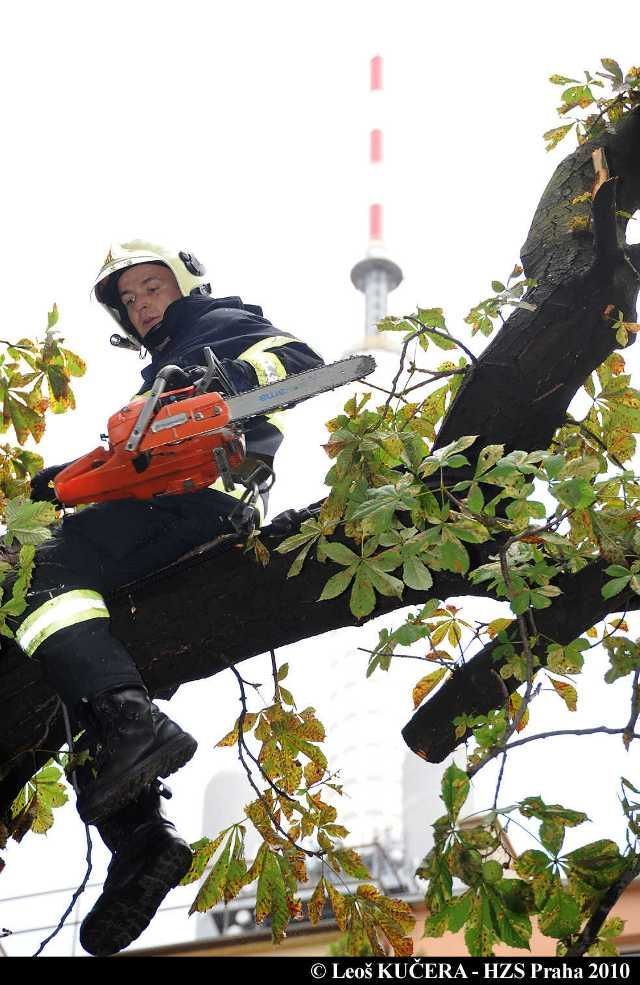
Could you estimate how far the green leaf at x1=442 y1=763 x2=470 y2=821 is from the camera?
2725 millimetres

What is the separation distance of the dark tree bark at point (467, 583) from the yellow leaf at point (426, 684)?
53 mm

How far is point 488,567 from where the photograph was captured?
10.1 feet

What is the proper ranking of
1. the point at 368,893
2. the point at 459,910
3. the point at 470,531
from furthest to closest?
the point at 368,893 → the point at 470,531 → the point at 459,910

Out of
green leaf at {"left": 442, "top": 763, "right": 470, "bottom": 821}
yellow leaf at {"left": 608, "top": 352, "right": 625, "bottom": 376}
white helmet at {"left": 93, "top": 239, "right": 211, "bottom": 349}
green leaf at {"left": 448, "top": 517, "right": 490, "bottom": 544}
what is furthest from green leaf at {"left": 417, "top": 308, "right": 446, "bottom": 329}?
green leaf at {"left": 442, "top": 763, "right": 470, "bottom": 821}

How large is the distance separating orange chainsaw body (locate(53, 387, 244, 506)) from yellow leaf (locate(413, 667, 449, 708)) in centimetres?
81

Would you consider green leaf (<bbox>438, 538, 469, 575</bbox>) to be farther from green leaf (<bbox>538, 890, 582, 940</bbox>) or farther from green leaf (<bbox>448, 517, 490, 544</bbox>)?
green leaf (<bbox>538, 890, 582, 940</bbox>)

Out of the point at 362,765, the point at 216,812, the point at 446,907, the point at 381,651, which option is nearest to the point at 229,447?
the point at 381,651

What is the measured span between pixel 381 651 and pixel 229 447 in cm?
72

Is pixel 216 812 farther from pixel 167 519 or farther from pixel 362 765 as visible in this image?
pixel 167 519

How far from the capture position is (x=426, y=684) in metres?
3.55

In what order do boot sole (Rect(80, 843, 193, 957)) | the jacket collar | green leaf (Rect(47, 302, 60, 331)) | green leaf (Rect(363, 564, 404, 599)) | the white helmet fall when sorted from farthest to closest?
1. the white helmet
2. the jacket collar
3. green leaf (Rect(47, 302, 60, 331))
4. boot sole (Rect(80, 843, 193, 957))
5. green leaf (Rect(363, 564, 404, 599))

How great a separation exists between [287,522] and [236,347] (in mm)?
715

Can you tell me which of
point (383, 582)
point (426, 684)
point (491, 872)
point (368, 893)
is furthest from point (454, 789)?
point (368, 893)

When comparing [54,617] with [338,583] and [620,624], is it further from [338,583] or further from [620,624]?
[620,624]
